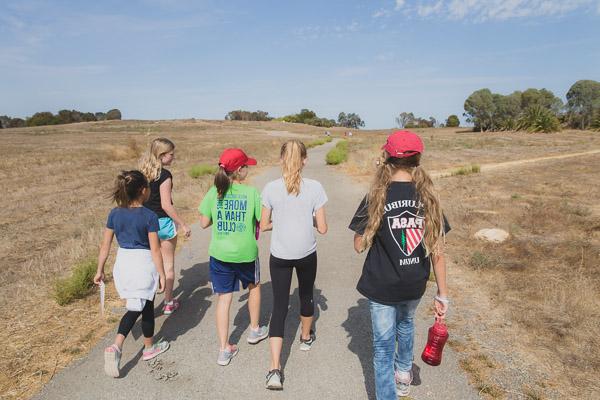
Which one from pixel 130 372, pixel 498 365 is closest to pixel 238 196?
pixel 130 372

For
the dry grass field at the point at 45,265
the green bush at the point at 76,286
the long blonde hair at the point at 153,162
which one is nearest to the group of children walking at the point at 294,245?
the long blonde hair at the point at 153,162

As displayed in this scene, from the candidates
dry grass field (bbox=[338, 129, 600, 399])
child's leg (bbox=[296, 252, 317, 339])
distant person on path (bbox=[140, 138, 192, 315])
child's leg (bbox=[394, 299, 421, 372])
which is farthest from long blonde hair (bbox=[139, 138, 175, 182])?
dry grass field (bbox=[338, 129, 600, 399])

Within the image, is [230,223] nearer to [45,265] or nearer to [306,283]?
[306,283]

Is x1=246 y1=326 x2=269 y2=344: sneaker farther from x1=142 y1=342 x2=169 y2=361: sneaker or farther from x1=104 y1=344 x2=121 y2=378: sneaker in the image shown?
x1=104 y1=344 x2=121 y2=378: sneaker

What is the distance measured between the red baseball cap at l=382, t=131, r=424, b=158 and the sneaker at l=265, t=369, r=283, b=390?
6.32ft

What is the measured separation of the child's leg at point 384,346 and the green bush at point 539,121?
2656 inches

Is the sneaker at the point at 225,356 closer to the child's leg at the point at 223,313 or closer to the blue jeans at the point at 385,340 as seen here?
the child's leg at the point at 223,313

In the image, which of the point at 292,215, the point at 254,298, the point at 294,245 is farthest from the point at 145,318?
the point at 292,215

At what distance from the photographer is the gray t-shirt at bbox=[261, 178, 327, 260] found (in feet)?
9.71

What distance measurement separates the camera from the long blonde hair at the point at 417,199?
7.76ft

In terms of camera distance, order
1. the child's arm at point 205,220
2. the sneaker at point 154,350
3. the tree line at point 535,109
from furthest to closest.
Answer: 1. the tree line at point 535,109
2. the sneaker at point 154,350
3. the child's arm at point 205,220

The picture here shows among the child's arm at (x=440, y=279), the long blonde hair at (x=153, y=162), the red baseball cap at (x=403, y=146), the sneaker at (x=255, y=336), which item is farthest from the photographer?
the long blonde hair at (x=153, y=162)

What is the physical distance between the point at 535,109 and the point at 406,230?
2833 inches

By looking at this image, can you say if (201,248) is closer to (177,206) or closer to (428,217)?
(177,206)
